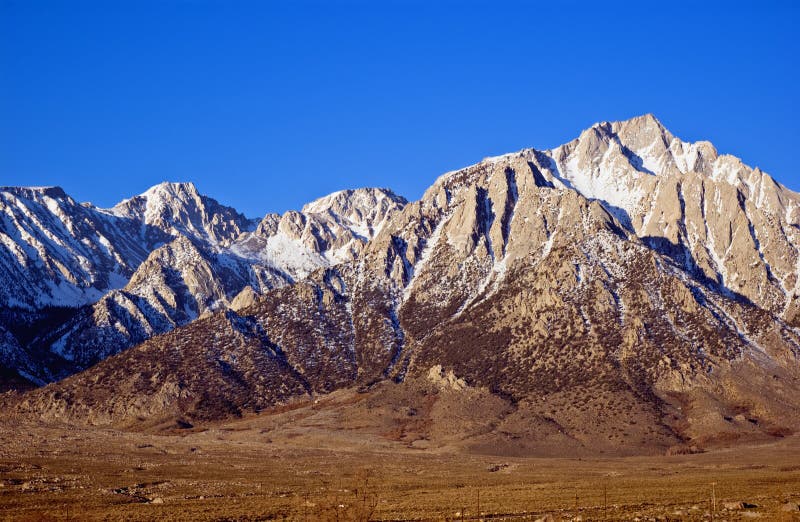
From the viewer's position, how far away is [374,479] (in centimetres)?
11756

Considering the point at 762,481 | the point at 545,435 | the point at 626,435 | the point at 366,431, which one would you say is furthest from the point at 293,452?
the point at 762,481

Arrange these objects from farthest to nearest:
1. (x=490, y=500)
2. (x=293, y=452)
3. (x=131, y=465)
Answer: (x=293, y=452), (x=131, y=465), (x=490, y=500)

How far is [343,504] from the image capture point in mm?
79562

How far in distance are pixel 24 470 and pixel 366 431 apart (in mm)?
90935

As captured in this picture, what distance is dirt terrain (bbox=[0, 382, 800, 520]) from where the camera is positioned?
7581cm

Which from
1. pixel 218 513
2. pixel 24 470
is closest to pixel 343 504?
pixel 218 513

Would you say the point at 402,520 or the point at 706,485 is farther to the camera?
Answer: the point at 706,485

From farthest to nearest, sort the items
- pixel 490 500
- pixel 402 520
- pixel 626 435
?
pixel 626 435, pixel 490 500, pixel 402 520

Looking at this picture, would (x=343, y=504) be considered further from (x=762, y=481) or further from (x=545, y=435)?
(x=545, y=435)

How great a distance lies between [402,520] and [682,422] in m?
132

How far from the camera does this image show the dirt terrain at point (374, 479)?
7581cm

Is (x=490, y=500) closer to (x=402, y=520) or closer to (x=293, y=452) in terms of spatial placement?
(x=402, y=520)

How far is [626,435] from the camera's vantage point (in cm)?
18188

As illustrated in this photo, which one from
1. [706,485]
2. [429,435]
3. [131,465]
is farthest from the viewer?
[429,435]
